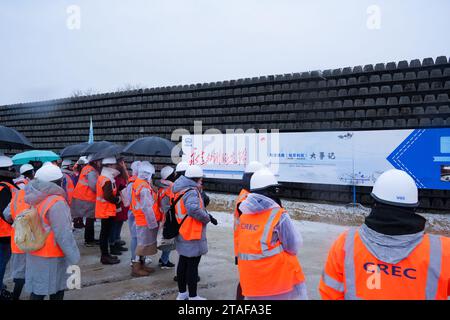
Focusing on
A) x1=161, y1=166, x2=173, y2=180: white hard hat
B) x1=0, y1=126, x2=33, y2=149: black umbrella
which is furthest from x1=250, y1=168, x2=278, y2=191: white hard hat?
x1=0, y1=126, x2=33, y2=149: black umbrella

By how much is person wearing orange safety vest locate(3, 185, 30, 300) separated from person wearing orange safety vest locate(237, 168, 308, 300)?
7.03 feet

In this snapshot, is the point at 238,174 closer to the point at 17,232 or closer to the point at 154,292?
the point at 154,292

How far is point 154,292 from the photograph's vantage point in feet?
15.2

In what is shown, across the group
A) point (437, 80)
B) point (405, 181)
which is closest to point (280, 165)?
point (437, 80)

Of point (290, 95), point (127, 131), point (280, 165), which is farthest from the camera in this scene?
point (127, 131)

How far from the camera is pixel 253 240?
9.25 feet

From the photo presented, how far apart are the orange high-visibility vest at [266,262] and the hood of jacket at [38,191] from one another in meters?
1.88

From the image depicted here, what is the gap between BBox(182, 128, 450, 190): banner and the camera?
7.95 m

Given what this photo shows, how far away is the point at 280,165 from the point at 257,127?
1906mm

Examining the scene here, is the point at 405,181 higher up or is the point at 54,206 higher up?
the point at 405,181

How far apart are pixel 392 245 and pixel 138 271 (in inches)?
169

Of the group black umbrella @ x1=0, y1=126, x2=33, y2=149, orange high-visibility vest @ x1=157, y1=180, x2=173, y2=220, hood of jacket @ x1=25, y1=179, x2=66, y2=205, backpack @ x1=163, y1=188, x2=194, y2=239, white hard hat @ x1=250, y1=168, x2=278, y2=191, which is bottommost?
backpack @ x1=163, y1=188, x2=194, y2=239

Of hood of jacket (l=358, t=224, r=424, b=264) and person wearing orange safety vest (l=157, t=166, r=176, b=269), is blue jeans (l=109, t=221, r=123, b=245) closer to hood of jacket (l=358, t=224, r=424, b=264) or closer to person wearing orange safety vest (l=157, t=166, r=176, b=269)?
person wearing orange safety vest (l=157, t=166, r=176, b=269)

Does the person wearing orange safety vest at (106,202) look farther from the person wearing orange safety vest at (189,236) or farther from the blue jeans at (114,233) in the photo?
the person wearing orange safety vest at (189,236)
